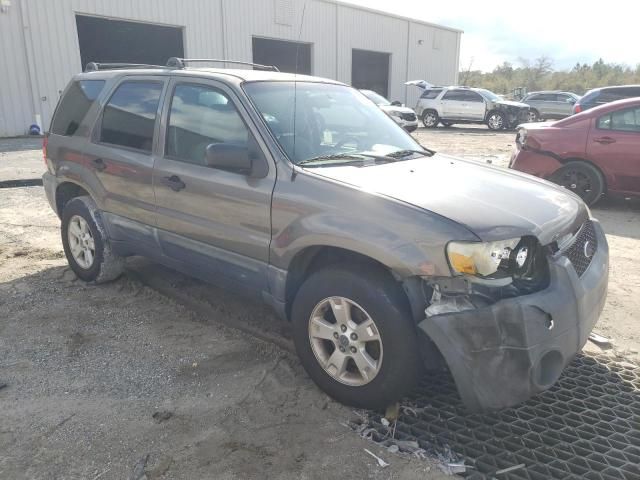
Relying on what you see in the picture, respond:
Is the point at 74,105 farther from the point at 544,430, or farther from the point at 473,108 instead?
the point at 473,108

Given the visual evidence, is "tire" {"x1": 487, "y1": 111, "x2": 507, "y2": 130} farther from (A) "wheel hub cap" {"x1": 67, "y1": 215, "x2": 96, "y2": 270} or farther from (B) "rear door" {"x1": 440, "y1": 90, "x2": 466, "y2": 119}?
(A) "wheel hub cap" {"x1": 67, "y1": 215, "x2": 96, "y2": 270}

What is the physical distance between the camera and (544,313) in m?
2.44

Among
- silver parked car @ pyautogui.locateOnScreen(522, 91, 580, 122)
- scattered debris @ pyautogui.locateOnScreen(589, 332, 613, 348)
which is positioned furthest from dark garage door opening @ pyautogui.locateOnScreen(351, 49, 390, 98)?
scattered debris @ pyautogui.locateOnScreen(589, 332, 613, 348)

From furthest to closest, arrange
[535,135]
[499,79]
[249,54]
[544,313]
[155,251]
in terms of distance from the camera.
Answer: [499,79] < [249,54] < [535,135] < [155,251] < [544,313]

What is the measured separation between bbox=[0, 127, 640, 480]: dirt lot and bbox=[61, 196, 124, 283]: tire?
0.52 ft

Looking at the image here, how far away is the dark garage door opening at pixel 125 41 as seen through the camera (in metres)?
19.7

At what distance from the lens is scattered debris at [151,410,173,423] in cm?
287

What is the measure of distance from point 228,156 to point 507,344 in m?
1.81

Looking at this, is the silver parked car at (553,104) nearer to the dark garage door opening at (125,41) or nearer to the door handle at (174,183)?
the dark garage door opening at (125,41)

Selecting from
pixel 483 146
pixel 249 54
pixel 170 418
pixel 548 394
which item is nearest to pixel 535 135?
pixel 548 394

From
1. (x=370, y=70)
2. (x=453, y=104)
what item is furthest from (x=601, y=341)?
(x=370, y=70)

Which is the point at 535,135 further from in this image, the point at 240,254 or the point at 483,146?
the point at 483,146

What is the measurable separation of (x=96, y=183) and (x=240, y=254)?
1.81m

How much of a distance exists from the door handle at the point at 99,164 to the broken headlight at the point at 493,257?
3.05 meters
